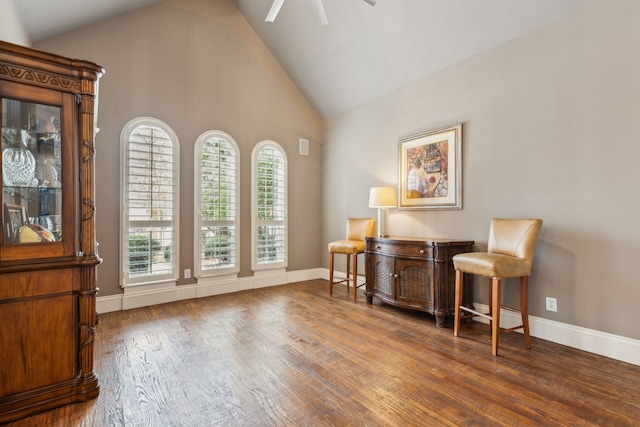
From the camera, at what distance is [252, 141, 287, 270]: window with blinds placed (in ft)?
15.2

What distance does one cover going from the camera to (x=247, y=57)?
4.58 metres

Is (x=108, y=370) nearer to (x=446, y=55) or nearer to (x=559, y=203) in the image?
(x=559, y=203)

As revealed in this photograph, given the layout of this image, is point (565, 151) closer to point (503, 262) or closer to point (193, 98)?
point (503, 262)

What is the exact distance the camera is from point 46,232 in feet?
5.70

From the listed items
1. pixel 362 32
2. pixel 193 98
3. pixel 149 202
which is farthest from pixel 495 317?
pixel 193 98

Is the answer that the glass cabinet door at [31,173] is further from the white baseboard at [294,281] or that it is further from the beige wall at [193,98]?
the white baseboard at [294,281]

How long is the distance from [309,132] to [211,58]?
6.14 feet

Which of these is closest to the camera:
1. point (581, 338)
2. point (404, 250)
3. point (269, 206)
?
point (581, 338)

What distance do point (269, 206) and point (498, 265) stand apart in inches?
130

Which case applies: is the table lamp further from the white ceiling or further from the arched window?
the arched window

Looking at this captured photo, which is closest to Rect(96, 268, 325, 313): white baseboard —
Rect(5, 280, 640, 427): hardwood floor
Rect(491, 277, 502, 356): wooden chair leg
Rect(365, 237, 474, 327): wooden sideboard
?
Rect(5, 280, 640, 427): hardwood floor

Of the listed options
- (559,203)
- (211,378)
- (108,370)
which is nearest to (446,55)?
(559,203)

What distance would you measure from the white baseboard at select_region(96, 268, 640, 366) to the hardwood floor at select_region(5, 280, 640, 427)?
0.10m

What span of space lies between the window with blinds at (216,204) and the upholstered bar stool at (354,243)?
1403 mm
